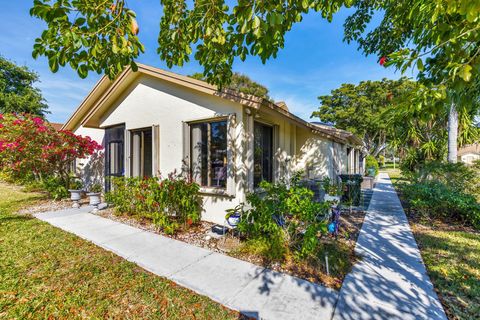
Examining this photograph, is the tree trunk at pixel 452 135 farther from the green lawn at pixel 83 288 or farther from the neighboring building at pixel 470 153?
the green lawn at pixel 83 288

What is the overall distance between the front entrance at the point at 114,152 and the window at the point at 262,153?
→ 559 centimetres

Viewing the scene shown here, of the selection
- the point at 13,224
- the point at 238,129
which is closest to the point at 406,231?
the point at 238,129

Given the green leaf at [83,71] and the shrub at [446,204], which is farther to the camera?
the shrub at [446,204]

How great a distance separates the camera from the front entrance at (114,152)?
29.1 feet

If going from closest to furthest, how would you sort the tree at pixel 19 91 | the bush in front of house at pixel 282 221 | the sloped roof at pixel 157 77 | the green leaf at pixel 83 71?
the green leaf at pixel 83 71, the bush in front of house at pixel 282 221, the sloped roof at pixel 157 77, the tree at pixel 19 91

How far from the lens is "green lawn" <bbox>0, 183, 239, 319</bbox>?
2.70 meters

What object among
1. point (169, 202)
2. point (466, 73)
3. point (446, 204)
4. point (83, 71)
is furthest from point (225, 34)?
point (446, 204)

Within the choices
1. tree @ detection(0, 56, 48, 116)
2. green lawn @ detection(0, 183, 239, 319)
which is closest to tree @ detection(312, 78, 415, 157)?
green lawn @ detection(0, 183, 239, 319)

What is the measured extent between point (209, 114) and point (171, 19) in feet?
8.66

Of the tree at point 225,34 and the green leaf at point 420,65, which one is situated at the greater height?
the tree at point 225,34

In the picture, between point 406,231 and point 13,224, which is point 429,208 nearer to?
point 406,231

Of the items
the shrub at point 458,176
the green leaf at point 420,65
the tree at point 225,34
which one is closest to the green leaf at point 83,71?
the tree at point 225,34

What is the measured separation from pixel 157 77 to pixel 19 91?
27276mm

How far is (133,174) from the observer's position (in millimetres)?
8141
